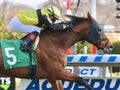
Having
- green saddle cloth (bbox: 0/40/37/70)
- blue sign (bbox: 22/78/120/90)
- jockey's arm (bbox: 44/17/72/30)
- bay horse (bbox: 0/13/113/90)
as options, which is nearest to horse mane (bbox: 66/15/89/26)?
bay horse (bbox: 0/13/113/90)

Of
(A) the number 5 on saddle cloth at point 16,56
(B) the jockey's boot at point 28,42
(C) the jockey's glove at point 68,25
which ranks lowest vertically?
(A) the number 5 on saddle cloth at point 16,56

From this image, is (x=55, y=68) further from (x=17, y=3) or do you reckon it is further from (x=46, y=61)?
(x=17, y=3)

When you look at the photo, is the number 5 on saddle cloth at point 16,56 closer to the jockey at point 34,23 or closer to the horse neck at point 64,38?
the jockey at point 34,23

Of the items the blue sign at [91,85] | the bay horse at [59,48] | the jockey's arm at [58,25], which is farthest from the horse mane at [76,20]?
the blue sign at [91,85]

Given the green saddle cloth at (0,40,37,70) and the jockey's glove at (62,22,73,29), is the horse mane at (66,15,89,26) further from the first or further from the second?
the green saddle cloth at (0,40,37,70)

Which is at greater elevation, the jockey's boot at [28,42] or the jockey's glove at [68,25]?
the jockey's glove at [68,25]

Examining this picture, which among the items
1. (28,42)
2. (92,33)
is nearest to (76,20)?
(92,33)

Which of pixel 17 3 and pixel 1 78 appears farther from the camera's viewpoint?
pixel 17 3

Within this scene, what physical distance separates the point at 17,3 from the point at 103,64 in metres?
52.5

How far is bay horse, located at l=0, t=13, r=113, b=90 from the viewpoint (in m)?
7.40

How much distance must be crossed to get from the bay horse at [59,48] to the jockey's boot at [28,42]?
5.8 inches

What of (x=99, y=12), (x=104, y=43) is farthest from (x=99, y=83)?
(x=99, y=12)

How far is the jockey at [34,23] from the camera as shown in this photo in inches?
294

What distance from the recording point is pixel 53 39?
7.68 m
